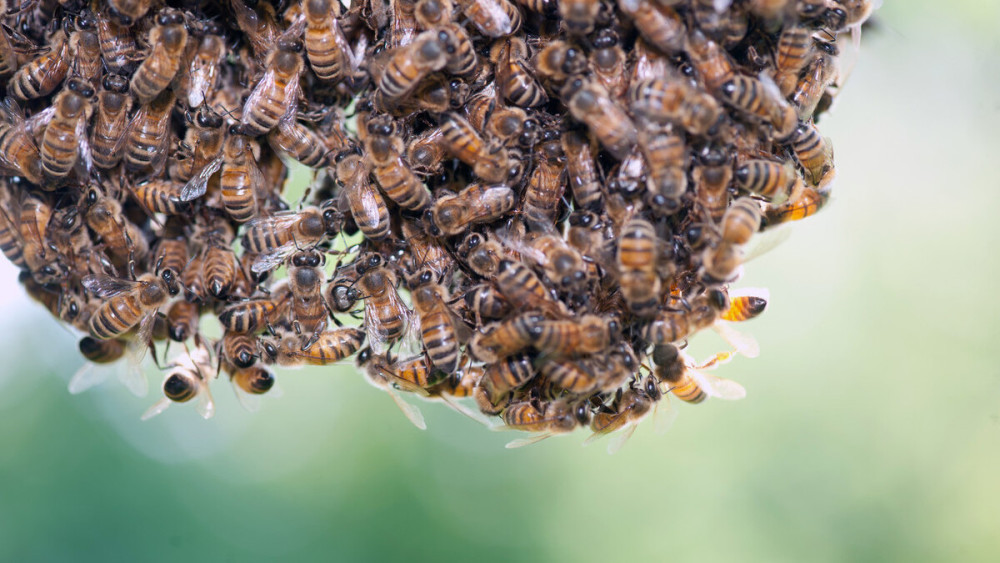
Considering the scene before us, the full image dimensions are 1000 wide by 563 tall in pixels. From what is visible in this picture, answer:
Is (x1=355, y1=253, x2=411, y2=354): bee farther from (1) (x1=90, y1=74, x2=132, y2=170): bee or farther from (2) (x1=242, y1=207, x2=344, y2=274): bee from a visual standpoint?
(1) (x1=90, y1=74, x2=132, y2=170): bee

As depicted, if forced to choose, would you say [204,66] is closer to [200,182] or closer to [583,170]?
[200,182]

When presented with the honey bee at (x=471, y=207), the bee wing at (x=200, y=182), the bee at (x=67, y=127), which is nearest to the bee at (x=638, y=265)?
the honey bee at (x=471, y=207)

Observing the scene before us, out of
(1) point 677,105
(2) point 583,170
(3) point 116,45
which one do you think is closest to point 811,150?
(1) point 677,105

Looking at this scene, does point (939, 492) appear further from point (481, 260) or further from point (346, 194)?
point (346, 194)

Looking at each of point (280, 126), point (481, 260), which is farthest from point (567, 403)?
point (280, 126)

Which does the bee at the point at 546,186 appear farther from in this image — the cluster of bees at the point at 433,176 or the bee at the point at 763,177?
the bee at the point at 763,177
